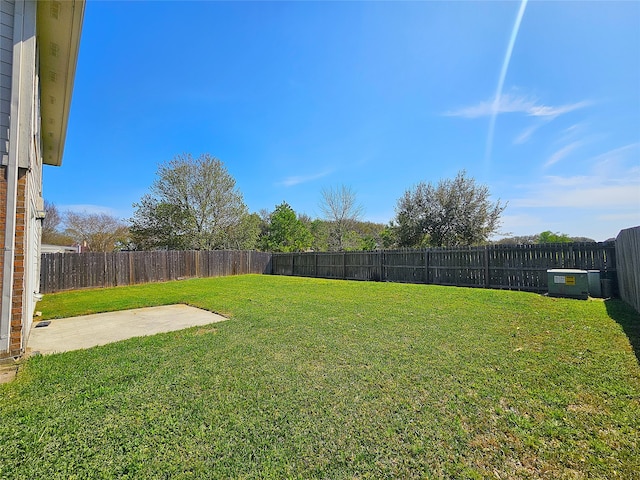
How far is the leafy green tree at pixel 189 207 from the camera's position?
66.8ft

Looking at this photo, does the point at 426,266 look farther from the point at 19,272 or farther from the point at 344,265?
the point at 19,272

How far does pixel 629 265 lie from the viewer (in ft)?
17.3

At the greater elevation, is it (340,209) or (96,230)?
(340,209)

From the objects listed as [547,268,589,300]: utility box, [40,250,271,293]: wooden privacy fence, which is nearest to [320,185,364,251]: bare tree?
[40,250,271,293]: wooden privacy fence

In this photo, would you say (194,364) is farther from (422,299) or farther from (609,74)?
(609,74)

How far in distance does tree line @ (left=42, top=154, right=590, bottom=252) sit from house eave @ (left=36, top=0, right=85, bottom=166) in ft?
45.4

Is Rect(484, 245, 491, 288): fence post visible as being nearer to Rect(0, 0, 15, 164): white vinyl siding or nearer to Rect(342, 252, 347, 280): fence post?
Rect(342, 252, 347, 280): fence post

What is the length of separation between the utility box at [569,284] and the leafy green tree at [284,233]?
21.4m

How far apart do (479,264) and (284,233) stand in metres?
19.4

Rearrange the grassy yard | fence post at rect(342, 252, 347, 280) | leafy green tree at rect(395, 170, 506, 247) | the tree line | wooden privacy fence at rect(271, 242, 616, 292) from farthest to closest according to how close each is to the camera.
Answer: the tree line
leafy green tree at rect(395, 170, 506, 247)
fence post at rect(342, 252, 347, 280)
wooden privacy fence at rect(271, 242, 616, 292)
the grassy yard

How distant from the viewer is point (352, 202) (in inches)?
962

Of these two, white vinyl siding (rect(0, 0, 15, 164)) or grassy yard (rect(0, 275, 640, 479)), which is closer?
grassy yard (rect(0, 275, 640, 479))

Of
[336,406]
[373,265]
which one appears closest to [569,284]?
[336,406]

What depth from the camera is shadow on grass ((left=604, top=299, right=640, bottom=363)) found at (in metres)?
3.39
